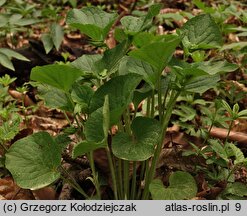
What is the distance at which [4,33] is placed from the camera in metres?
2.69

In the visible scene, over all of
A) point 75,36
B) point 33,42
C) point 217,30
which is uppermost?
point 217,30

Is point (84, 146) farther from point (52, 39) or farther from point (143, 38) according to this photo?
point (52, 39)

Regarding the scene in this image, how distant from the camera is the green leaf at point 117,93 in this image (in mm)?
A: 1126

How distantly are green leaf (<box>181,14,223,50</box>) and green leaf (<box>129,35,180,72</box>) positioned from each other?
18cm

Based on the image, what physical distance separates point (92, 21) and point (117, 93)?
30 centimetres

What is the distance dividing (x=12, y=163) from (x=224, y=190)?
2.13ft

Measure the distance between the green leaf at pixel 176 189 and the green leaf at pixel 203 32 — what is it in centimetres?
39

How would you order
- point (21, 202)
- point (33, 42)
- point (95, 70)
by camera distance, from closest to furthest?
point (21, 202) < point (95, 70) < point (33, 42)

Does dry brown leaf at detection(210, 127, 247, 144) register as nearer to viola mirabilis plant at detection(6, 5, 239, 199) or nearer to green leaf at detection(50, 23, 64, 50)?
viola mirabilis plant at detection(6, 5, 239, 199)

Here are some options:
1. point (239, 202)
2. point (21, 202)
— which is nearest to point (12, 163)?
point (21, 202)

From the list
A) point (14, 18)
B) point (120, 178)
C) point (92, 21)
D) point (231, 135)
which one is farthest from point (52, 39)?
point (120, 178)

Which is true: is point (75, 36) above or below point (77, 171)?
below

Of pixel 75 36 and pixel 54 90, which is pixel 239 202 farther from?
pixel 75 36

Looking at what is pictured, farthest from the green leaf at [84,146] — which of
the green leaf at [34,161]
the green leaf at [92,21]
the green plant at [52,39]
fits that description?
the green plant at [52,39]
